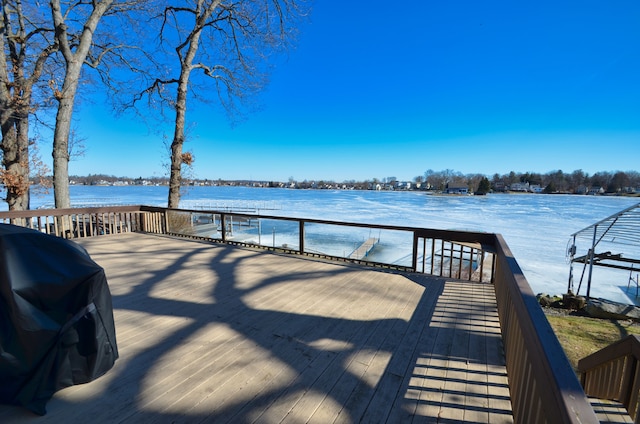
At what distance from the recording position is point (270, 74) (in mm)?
9242

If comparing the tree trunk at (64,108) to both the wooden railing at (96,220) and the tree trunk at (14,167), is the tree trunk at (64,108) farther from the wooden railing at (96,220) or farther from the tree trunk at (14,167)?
the tree trunk at (14,167)

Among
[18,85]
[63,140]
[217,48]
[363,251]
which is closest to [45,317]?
[63,140]

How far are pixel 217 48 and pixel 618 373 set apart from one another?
10.8 meters

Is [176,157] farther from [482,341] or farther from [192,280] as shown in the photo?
[482,341]

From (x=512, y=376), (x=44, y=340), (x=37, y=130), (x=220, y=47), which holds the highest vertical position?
(x=220, y=47)

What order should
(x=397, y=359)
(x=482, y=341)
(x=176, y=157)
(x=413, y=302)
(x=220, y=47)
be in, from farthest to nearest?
(x=220, y=47) < (x=176, y=157) < (x=413, y=302) < (x=482, y=341) < (x=397, y=359)

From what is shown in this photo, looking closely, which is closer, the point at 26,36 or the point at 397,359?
the point at 397,359

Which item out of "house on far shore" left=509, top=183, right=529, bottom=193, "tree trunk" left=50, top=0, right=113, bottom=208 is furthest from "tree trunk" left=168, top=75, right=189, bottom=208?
"house on far shore" left=509, top=183, right=529, bottom=193

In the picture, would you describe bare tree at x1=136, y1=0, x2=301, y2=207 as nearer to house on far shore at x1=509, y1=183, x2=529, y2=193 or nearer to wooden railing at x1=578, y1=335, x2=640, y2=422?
wooden railing at x1=578, y1=335, x2=640, y2=422

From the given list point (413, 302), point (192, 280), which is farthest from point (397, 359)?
Result: point (192, 280)

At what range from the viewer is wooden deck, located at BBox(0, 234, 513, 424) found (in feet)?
5.14

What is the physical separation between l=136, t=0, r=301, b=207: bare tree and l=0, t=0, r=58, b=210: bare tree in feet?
8.80

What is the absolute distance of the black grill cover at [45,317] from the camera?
135 cm

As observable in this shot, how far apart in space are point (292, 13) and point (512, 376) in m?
9.68
